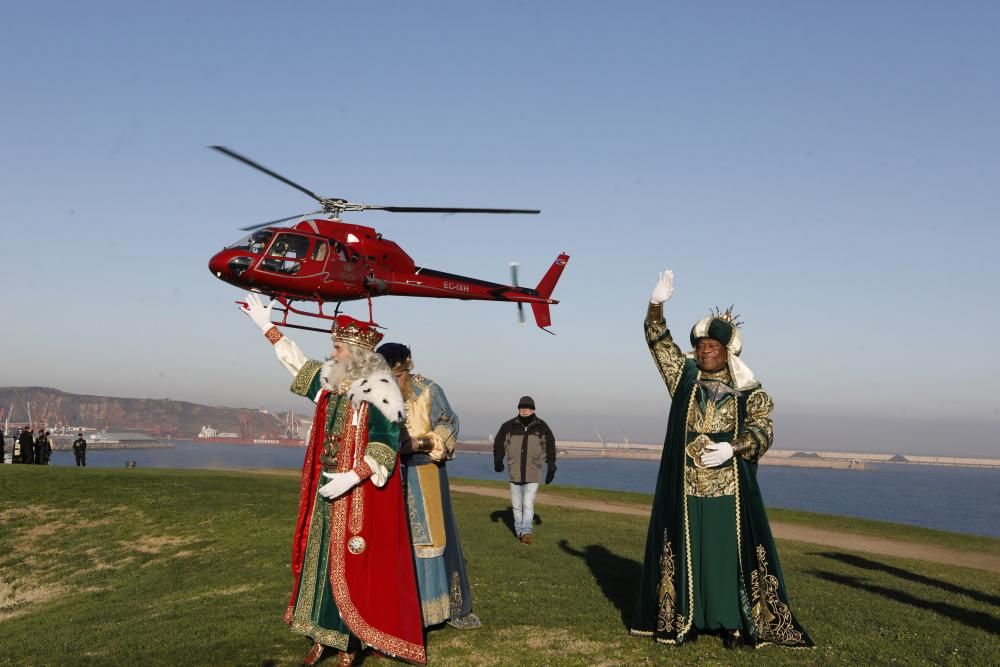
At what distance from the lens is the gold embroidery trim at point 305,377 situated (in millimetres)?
6746

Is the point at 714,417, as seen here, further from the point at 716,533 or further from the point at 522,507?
the point at 522,507

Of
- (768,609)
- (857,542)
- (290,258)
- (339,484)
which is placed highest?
(290,258)

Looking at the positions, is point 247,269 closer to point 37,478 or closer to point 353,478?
point 37,478

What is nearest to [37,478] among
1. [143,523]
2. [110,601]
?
[143,523]

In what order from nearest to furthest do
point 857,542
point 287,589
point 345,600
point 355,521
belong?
point 345,600, point 355,521, point 287,589, point 857,542

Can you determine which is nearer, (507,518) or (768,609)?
(768,609)

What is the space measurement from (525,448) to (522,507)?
1.02 metres

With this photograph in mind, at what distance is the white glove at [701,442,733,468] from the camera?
6.59m

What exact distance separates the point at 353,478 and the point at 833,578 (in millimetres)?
8391

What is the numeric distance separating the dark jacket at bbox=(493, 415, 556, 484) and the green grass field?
1.18m

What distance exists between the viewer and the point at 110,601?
11.5 metres

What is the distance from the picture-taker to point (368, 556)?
6211 millimetres

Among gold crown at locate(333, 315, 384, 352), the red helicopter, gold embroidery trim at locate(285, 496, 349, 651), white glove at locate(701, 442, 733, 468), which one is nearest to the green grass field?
gold embroidery trim at locate(285, 496, 349, 651)

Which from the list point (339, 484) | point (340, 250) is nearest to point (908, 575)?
point (339, 484)
